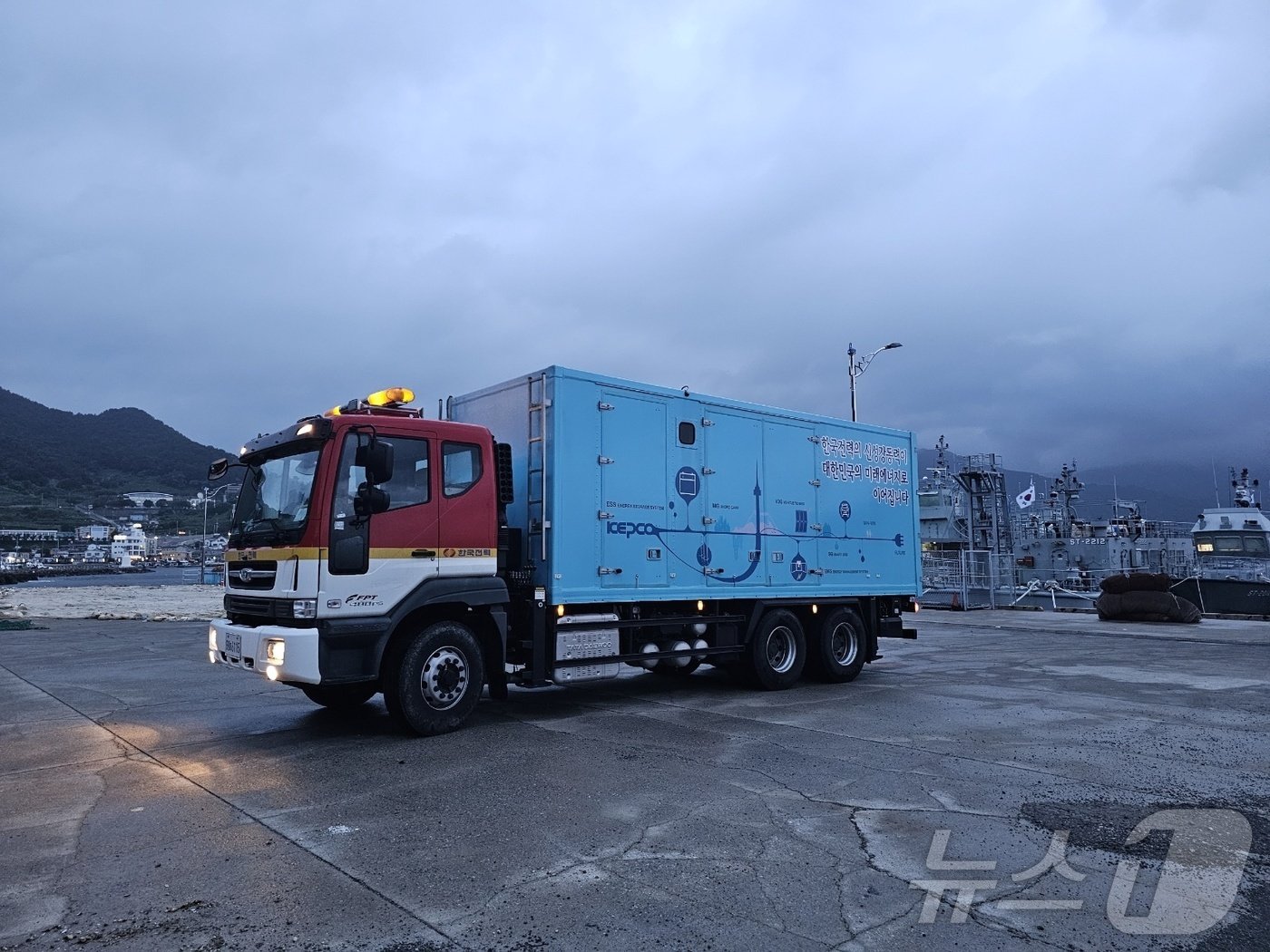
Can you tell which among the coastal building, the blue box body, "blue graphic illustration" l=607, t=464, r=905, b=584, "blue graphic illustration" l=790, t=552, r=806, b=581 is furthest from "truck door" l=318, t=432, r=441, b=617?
the coastal building

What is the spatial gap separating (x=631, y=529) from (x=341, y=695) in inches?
143

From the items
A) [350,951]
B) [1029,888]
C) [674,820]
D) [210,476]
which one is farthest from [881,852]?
[210,476]

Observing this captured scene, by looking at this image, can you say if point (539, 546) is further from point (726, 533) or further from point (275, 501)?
point (726, 533)

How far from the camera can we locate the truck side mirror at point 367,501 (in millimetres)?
7039

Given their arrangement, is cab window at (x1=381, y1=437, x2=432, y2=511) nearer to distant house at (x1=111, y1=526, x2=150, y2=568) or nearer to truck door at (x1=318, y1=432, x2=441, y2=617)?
truck door at (x1=318, y1=432, x2=441, y2=617)

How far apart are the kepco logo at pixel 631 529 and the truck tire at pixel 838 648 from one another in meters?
3.44

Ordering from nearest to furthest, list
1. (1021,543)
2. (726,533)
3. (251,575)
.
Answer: (251,575), (726,533), (1021,543)

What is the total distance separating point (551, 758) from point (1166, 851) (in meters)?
4.28

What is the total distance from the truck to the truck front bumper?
0.07ft

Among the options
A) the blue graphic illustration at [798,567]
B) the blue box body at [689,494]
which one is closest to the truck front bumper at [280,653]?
the blue box body at [689,494]

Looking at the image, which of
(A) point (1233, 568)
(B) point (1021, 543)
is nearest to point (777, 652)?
(A) point (1233, 568)

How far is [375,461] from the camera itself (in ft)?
22.9

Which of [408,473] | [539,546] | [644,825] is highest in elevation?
[408,473]

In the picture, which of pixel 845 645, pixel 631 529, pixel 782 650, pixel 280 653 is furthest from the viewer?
pixel 845 645
